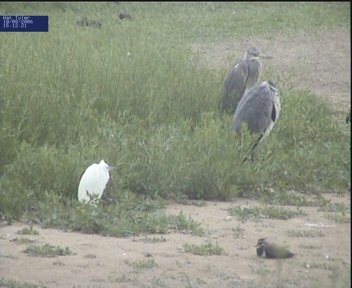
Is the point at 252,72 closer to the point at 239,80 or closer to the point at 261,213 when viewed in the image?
the point at 239,80

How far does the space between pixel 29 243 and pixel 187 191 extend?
168cm

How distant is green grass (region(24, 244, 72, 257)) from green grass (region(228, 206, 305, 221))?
1.45 meters

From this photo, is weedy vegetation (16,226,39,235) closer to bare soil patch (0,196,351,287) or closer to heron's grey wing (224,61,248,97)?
bare soil patch (0,196,351,287)

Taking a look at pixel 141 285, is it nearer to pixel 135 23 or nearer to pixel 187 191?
pixel 187 191

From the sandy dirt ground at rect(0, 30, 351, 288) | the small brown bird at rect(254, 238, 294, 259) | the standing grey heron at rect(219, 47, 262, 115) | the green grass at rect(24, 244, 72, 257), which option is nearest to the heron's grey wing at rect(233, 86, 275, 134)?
the standing grey heron at rect(219, 47, 262, 115)

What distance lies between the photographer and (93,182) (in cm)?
692

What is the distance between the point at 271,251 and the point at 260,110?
3.11 metres

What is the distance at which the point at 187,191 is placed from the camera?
299 inches

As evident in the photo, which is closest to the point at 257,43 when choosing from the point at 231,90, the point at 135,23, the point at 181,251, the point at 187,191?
the point at 135,23

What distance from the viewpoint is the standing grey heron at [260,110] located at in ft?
29.1

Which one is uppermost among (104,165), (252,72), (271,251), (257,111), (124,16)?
(124,16)

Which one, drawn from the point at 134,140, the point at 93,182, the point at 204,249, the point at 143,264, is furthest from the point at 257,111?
the point at 143,264

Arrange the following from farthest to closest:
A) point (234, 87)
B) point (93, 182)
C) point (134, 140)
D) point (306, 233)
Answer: point (234, 87), point (134, 140), point (93, 182), point (306, 233)

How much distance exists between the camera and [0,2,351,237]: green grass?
704cm
